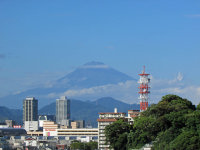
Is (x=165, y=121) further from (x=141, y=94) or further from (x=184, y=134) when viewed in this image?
(x=141, y=94)

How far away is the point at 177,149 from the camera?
3346 inches

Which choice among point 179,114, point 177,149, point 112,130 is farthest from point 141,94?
point 177,149

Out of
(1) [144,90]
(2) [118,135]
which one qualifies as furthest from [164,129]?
(1) [144,90]

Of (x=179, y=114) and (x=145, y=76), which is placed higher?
(x=145, y=76)

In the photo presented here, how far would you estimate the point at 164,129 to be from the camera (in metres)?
99.9

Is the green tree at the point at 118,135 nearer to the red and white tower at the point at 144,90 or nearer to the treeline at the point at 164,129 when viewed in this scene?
the treeline at the point at 164,129

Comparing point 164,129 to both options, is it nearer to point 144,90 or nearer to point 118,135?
point 118,135

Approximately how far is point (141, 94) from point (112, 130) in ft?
147

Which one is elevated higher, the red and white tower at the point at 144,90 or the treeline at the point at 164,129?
the red and white tower at the point at 144,90

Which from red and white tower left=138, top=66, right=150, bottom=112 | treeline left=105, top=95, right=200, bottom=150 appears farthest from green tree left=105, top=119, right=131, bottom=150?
red and white tower left=138, top=66, right=150, bottom=112

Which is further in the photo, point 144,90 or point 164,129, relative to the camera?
point 144,90

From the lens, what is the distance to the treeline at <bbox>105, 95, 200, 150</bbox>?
8666 cm

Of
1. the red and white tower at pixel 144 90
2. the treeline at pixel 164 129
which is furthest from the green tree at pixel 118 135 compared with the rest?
the red and white tower at pixel 144 90

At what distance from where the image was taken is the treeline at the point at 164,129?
284 feet
